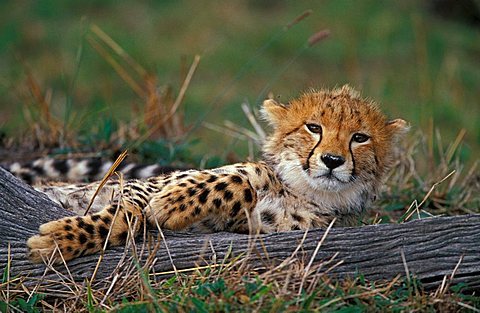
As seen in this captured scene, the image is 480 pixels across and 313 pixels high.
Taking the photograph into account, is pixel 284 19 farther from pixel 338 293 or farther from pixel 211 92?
pixel 338 293

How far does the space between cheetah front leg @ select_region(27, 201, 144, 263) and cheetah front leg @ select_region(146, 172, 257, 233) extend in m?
0.09

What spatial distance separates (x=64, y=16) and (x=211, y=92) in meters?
1.64

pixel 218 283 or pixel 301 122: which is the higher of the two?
pixel 301 122

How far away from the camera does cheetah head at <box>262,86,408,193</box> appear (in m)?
3.01

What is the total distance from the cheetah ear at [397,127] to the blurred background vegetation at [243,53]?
10.4 feet

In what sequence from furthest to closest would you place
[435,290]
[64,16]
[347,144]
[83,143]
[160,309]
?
[64,16] → [83,143] → [347,144] → [435,290] → [160,309]

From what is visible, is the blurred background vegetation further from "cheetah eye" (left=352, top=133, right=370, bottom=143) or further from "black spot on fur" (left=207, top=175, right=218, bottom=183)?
"black spot on fur" (left=207, top=175, right=218, bottom=183)

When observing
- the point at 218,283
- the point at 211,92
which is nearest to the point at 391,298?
the point at 218,283

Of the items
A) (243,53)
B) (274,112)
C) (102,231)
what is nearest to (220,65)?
(243,53)

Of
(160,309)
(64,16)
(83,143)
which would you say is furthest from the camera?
(64,16)

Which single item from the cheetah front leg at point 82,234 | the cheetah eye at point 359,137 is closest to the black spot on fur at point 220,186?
the cheetah front leg at point 82,234

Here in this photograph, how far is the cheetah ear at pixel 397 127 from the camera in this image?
10.9 feet

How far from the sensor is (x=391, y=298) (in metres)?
2.48

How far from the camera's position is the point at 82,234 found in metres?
2.71
